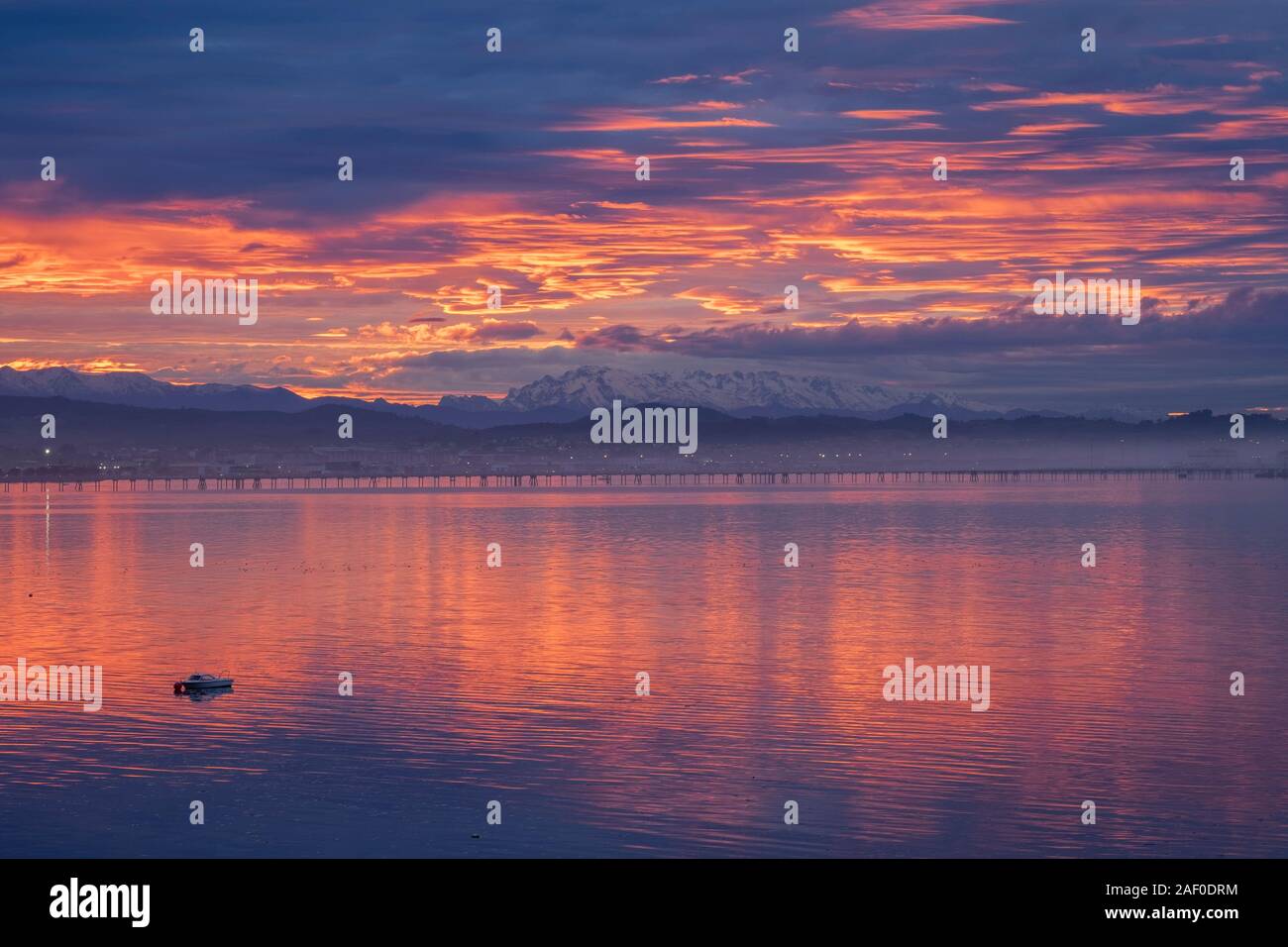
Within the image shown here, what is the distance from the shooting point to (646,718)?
4172 centimetres

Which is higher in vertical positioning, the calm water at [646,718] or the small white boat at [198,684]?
the small white boat at [198,684]

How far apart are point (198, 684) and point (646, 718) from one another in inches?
568

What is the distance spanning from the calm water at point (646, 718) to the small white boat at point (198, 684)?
0.91m

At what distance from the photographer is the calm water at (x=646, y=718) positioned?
2927 centimetres

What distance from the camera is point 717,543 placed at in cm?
13688

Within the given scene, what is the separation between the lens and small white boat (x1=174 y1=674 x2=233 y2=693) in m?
46.1

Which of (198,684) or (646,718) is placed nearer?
(646,718)

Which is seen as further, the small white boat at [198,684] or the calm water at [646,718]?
the small white boat at [198,684]

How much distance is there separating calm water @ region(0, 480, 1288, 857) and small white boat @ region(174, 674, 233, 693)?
35.9 inches

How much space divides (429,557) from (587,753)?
3187 inches

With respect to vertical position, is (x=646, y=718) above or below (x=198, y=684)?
below
